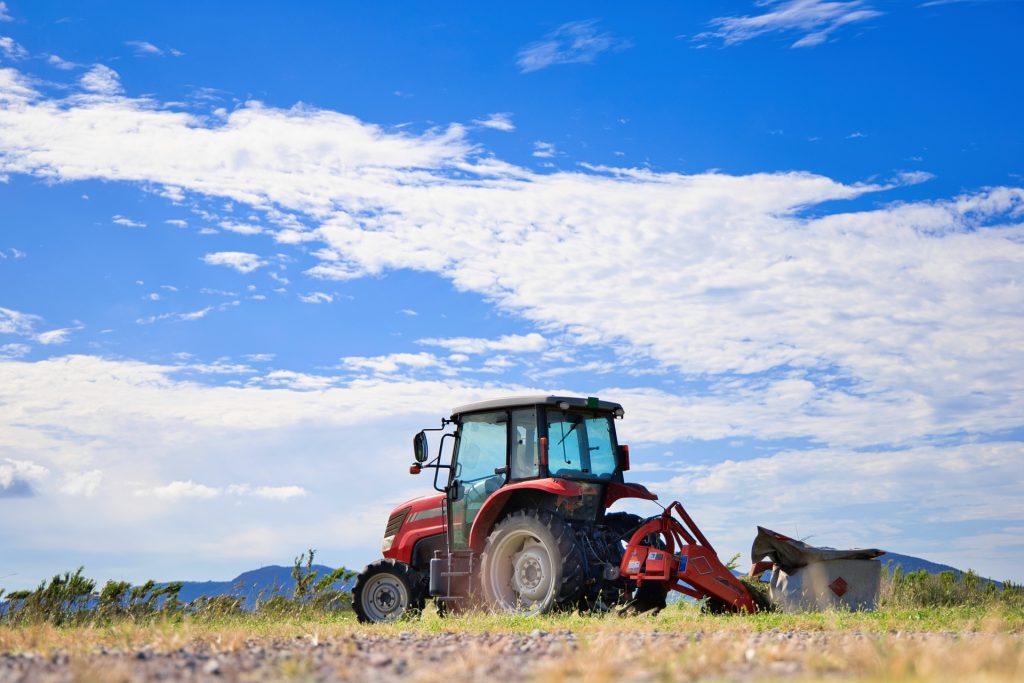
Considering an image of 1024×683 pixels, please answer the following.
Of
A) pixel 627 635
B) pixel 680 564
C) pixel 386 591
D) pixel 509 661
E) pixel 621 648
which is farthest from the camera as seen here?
pixel 386 591

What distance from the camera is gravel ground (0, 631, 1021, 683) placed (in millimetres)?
Answer: 5605

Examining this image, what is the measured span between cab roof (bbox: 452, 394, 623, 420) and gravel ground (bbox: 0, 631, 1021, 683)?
494 centimetres

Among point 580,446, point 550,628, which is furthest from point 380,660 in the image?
point 580,446

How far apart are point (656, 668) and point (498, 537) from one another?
6557mm

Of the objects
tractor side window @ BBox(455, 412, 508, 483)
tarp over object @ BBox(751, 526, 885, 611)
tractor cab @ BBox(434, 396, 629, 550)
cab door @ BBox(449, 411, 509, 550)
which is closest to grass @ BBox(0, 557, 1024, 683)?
tarp over object @ BBox(751, 526, 885, 611)

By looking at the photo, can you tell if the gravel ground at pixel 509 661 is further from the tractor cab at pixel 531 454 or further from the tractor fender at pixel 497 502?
the tractor cab at pixel 531 454

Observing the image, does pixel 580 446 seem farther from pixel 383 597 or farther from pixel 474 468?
pixel 383 597

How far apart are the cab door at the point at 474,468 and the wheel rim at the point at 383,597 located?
1.01 meters

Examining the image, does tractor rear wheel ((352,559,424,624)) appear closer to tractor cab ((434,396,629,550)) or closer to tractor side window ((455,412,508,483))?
tractor cab ((434,396,629,550))

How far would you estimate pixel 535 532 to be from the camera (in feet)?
39.2

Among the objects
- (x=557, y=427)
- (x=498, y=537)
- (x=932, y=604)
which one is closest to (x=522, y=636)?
(x=498, y=537)

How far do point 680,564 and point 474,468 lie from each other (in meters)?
3.00

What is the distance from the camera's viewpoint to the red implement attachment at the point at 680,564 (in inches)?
460

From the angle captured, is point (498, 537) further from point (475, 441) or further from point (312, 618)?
point (312, 618)
